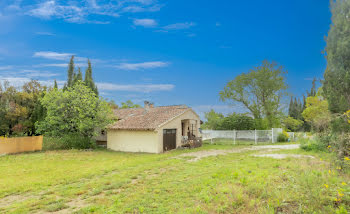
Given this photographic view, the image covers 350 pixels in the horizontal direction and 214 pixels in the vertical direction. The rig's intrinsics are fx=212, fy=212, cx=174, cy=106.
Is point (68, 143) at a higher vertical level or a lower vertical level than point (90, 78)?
lower

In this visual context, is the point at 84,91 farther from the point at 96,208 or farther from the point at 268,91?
the point at 268,91

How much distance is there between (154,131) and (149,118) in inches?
120

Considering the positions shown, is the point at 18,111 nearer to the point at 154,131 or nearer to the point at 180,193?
the point at 154,131

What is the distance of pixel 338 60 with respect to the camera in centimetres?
848

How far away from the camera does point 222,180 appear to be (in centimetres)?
720

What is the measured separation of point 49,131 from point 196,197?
18426 mm

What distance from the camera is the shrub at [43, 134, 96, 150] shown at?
19594 mm

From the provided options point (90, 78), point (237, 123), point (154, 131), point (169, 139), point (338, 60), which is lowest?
point (169, 139)

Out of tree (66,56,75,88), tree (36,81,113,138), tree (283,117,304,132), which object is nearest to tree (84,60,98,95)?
tree (66,56,75,88)

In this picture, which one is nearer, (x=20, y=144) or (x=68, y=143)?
(x=20, y=144)

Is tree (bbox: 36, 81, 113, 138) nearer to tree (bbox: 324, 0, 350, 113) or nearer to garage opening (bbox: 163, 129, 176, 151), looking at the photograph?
garage opening (bbox: 163, 129, 176, 151)

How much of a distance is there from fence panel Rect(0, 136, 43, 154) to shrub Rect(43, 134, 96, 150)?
26.2 inches

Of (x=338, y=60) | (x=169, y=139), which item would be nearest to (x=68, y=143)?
(x=169, y=139)

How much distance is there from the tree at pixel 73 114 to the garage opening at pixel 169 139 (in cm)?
545
